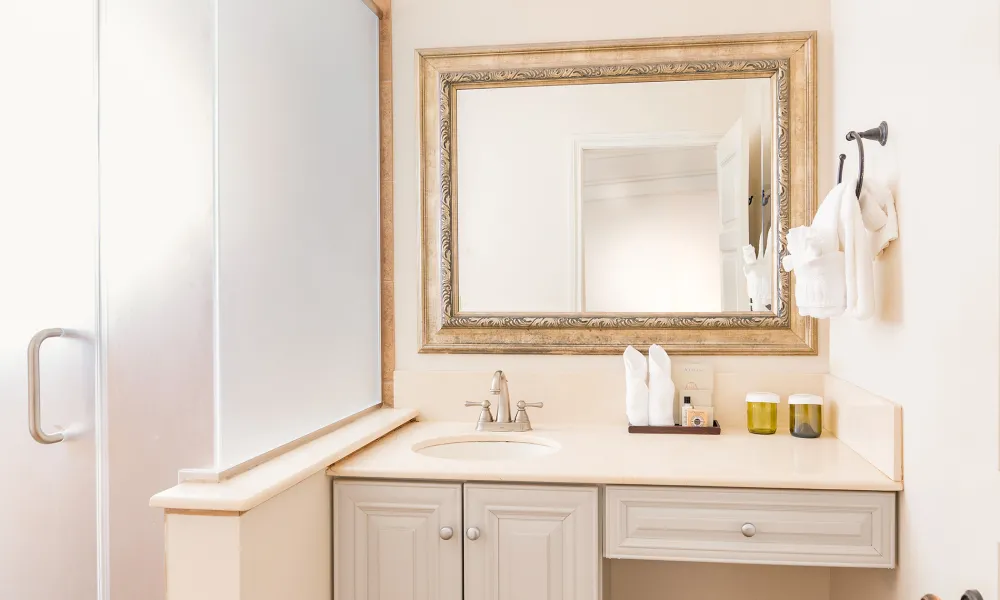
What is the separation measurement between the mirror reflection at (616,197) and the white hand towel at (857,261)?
560mm

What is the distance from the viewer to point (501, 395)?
2.04 m

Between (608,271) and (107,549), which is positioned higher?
(608,271)

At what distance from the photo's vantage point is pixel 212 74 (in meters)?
1.27

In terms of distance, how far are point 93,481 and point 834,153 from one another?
6.75 ft

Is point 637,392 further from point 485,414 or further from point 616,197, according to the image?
point 616,197

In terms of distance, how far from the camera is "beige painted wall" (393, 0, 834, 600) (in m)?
2.05

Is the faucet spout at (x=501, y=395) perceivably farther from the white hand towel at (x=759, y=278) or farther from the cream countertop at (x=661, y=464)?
the white hand towel at (x=759, y=278)

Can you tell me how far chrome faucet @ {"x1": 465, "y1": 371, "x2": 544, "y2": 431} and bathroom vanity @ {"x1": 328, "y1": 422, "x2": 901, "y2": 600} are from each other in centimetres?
32

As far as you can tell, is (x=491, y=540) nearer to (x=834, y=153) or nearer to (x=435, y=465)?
(x=435, y=465)

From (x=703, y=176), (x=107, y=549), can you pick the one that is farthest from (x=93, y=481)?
(x=703, y=176)

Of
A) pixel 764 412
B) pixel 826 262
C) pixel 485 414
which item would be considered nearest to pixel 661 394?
pixel 764 412

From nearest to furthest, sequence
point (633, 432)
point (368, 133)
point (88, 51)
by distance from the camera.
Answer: point (88, 51) < point (633, 432) < point (368, 133)

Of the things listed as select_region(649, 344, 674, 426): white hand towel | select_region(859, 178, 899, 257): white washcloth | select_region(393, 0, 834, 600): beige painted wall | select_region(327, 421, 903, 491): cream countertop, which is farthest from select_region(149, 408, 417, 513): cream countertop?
select_region(859, 178, 899, 257): white washcloth

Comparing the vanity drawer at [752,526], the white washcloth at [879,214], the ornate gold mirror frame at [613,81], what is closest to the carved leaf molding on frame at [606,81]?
the ornate gold mirror frame at [613,81]
